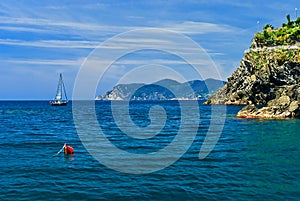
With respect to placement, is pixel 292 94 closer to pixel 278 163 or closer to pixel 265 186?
pixel 278 163

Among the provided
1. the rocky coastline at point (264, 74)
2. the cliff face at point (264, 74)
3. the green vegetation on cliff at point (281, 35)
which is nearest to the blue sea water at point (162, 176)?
the rocky coastline at point (264, 74)

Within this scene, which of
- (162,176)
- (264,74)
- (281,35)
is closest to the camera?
(162,176)

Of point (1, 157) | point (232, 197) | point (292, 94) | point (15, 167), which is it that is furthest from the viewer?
point (292, 94)

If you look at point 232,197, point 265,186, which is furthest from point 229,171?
point 232,197

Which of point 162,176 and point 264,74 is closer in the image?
point 162,176

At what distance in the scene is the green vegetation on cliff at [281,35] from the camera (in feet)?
475

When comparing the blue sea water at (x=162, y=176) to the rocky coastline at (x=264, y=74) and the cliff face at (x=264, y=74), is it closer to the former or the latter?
the rocky coastline at (x=264, y=74)

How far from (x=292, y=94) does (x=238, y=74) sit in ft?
263

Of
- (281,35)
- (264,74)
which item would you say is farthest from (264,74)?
(281,35)

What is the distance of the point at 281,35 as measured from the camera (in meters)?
152

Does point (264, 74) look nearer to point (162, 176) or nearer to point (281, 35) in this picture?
point (281, 35)

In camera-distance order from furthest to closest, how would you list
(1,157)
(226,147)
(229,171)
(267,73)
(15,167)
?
(267,73) < (226,147) < (1,157) < (15,167) < (229,171)

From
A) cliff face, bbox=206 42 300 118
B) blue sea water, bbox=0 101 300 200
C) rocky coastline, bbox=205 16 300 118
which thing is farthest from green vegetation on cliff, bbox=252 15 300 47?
blue sea water, bbox=0 101 300 200

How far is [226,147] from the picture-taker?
40.5 m
